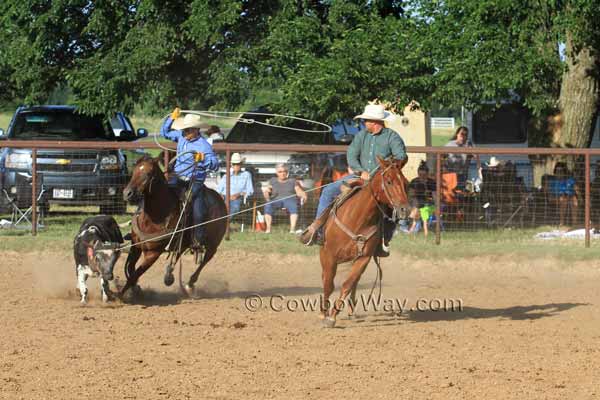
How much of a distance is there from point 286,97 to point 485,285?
5.96 metres

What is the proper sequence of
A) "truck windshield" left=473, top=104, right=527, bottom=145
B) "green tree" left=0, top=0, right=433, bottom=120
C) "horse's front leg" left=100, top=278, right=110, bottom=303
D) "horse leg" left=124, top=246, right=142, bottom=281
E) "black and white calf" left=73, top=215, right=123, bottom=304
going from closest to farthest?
"black and white calf" left=73, top=215, right=123, bottom=304, "horse's front leg" left=100, top=278, right=110, bottom=303, "horse leg" left=124, top=246, right=142, bottom=281, "green tree" left=0, top=0, right=433, bottom=120, "truck windshield" left=473, top=104, right=527, bottom=145

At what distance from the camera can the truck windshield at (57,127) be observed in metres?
21.3

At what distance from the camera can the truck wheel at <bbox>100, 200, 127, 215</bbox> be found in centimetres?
1805

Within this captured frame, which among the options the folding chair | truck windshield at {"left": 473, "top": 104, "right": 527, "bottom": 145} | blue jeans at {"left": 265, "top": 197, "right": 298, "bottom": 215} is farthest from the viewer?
truck windshield at {"left": 473, "top": 104, "right": 527, "bottom": 145}

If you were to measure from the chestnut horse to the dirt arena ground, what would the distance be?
39 cm

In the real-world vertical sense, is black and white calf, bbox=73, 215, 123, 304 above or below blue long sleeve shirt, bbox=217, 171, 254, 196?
below

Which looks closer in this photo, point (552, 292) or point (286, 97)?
point (552, 292)

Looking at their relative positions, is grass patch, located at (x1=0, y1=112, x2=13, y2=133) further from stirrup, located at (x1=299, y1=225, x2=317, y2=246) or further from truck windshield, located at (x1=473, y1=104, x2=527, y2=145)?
stirrup, located at (x1=299, y1=225, x2=317, y2=246)

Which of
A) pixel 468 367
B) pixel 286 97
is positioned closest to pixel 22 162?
pixel 286 97

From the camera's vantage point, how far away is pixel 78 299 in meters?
12.4

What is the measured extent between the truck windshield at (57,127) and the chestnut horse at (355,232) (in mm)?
11322

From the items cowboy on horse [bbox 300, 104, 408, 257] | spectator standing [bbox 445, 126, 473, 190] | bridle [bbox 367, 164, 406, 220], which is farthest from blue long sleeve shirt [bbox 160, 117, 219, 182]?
spectator standing [bbox 445, 126, 473, 190]

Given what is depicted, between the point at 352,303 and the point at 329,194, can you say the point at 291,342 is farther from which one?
the point at 329,194

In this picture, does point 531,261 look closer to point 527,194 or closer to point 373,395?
point 527,194
